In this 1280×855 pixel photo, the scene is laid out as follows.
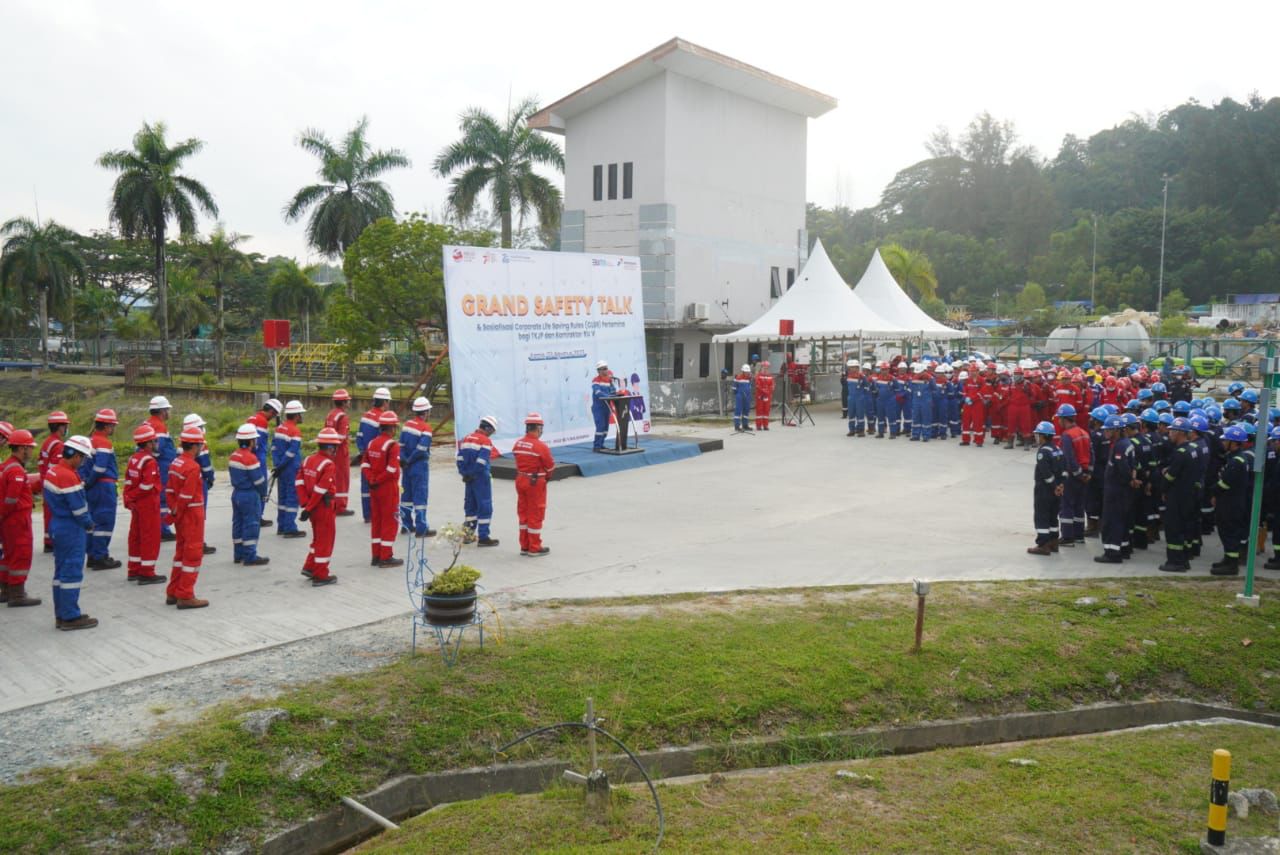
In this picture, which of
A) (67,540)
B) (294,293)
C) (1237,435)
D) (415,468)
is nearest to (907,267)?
(294,293)

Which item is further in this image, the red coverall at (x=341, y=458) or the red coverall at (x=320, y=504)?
the red coverall at (x=341, y=458)

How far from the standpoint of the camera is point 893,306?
32219 millimetres

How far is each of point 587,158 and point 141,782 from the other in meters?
27.5

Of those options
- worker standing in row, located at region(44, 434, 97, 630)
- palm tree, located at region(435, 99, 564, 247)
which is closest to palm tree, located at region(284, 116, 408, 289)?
palm tree, located at region(435, 99, 564, 247)

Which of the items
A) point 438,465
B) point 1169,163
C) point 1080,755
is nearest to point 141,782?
point 1080,755

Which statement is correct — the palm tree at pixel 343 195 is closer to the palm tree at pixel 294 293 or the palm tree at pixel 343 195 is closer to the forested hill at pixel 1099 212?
the palm tree at pixel 294 293

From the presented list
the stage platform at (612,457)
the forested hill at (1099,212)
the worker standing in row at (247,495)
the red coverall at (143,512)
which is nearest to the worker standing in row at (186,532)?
the red coverall at (143,512)

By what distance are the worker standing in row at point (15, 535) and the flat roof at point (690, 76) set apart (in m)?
22.6

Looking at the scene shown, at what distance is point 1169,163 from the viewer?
271 feet

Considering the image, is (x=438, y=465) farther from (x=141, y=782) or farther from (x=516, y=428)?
(x=141, y=782)

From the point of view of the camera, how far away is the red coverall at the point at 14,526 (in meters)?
9.69

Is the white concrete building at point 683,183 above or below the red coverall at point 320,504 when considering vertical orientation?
above

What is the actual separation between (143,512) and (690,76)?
79.1 feet

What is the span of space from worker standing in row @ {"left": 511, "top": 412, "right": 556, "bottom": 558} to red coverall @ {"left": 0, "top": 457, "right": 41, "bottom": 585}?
17.2 ft
